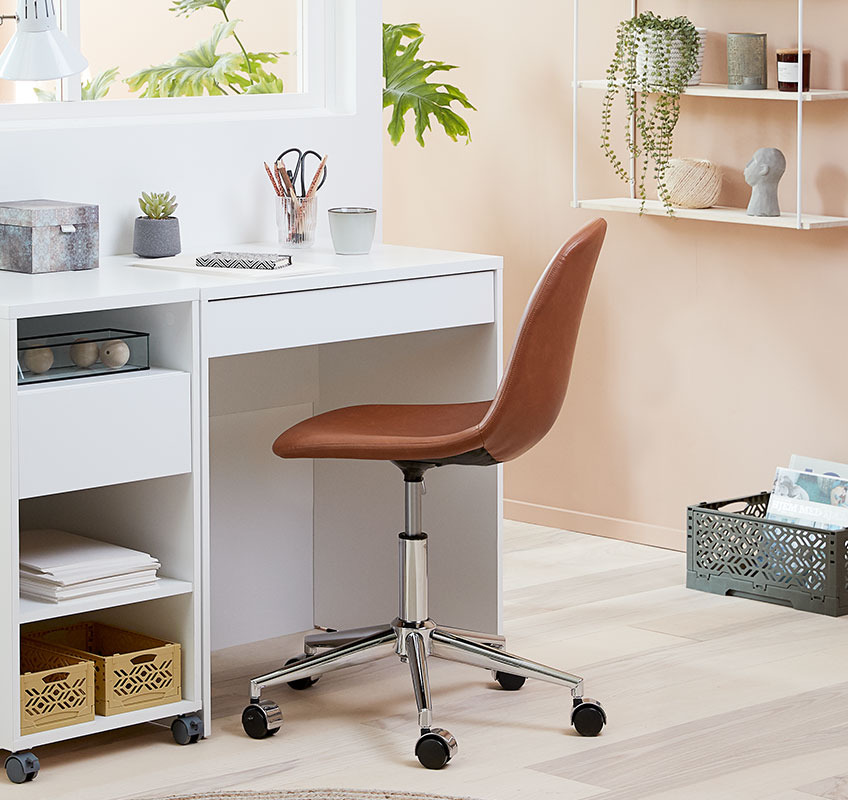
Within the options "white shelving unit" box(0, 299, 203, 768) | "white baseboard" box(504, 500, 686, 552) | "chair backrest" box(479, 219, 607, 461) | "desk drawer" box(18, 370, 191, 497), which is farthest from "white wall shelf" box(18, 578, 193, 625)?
"white baseboard" box(504, 500, 686, 552)

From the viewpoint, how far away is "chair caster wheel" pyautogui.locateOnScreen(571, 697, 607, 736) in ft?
9.88

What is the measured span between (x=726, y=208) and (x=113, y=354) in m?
1.91

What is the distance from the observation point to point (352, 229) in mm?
3369

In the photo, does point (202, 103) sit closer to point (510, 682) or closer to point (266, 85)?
point (266, 85)

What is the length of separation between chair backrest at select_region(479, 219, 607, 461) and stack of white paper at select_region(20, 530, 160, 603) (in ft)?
2.08

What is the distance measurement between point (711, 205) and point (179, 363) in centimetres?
175

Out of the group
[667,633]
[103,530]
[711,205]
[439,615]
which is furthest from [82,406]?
[711,205]

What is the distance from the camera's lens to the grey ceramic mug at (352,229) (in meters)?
3.36

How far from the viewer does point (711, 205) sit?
166 inches

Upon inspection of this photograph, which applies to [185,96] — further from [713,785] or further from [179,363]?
[713,785]

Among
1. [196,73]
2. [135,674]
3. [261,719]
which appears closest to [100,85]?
[196,73]

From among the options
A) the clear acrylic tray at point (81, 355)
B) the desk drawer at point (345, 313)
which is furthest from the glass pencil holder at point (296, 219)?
the clear acrylic tray at point (81, 355)

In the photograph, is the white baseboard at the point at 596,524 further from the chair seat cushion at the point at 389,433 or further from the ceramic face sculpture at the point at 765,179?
the chair seat cushion at the point at 389,433

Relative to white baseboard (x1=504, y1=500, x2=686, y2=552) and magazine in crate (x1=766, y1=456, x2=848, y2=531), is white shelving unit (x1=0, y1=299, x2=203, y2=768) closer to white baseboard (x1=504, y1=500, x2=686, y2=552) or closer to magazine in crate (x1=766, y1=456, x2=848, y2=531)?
magazine in crate (x1=766, y1=456, x2=848, y2=531)
